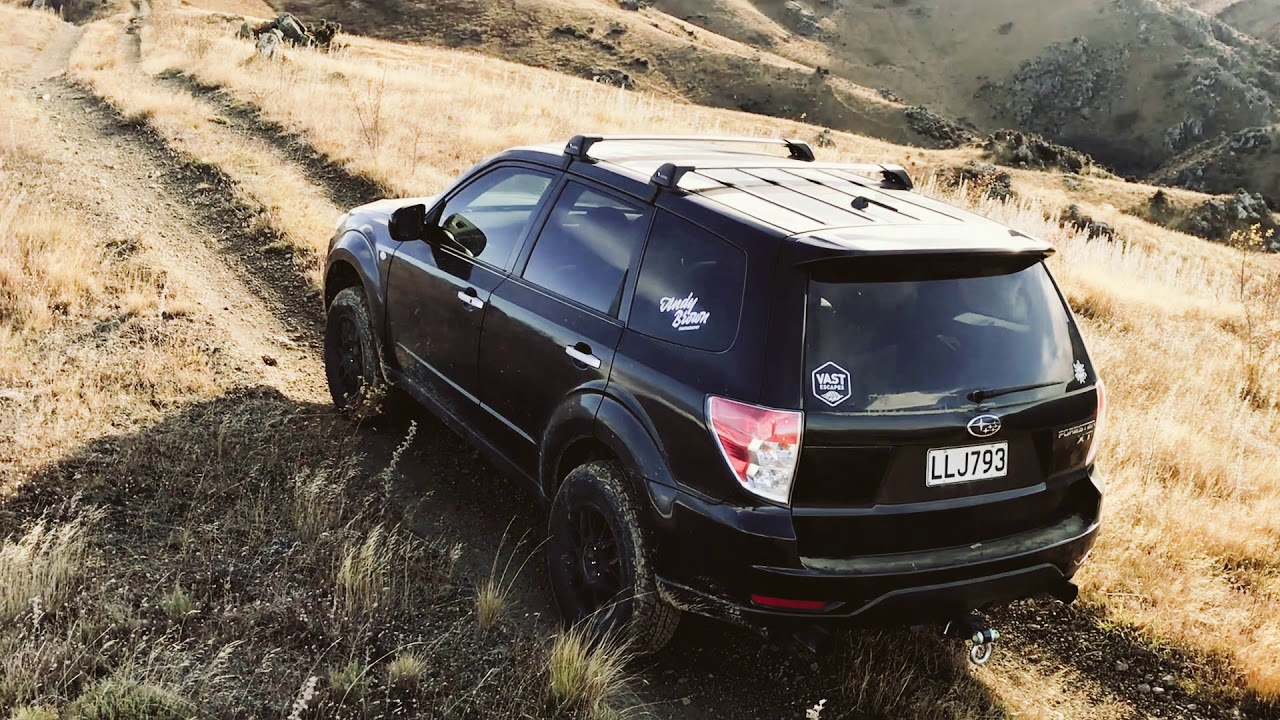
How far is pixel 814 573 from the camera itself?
111 inches

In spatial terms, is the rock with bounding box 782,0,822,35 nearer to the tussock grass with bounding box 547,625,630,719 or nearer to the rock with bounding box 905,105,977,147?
the rock with bounding box 905,105,977,147

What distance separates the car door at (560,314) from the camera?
3.51 m

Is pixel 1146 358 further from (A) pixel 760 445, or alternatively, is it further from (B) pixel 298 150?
(B) pixel 298 150

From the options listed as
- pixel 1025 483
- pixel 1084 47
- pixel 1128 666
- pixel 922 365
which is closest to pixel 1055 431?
pixel 1025 483

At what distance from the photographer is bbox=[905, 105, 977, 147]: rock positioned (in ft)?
194

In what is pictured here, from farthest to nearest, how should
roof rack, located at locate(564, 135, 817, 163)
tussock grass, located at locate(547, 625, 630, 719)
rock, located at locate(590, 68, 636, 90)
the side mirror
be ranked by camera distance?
rock, located at locate(590, 68, 636, 90), the side mirror, roof rack, located at locate(564, 135, 817, 163), tussock grass, located at locate(547, 625, 630, 719)

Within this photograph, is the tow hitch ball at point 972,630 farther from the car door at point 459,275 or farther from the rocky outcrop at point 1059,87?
the rocky outcrop at point 1059,87

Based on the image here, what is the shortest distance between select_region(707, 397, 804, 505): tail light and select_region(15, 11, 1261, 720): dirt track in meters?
1.09

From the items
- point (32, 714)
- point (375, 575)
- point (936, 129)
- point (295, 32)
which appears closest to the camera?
point (32, 714)

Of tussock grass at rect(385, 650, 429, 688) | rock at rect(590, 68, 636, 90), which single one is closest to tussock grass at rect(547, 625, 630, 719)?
tussock grass at rect(385, 650, 429, 688)

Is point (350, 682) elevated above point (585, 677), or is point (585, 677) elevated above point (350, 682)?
point (585, 677)

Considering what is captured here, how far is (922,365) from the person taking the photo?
2.90m

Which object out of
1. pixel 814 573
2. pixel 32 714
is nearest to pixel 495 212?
pixel 814 573

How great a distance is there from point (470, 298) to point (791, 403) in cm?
202
